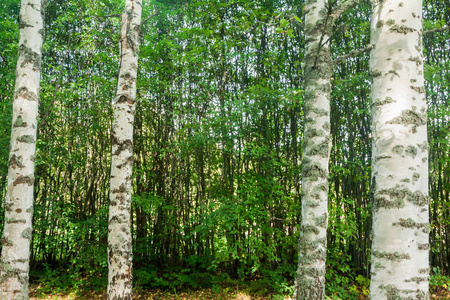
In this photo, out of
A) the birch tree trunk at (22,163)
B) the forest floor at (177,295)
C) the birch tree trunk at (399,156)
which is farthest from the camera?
the forest floor at (177,295)

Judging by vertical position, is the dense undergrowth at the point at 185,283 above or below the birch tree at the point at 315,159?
below

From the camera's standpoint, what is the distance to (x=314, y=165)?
7.89ft

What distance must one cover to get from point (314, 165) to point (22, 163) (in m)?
2.64

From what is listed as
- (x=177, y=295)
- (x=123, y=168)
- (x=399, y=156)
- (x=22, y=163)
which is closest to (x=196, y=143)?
(x=123, y=168)

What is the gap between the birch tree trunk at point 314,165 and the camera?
226 cm

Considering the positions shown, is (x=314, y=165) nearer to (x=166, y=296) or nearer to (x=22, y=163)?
(x=22, y=163)

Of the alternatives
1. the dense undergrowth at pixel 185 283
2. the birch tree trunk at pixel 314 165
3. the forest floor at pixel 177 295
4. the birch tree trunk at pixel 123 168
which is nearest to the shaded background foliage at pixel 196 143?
the dense undergrowth at pixel 185 283

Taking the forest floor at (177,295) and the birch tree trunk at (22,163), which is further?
the forest floor at (177,295)

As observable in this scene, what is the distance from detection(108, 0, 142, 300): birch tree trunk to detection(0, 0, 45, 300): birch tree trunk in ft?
2.36

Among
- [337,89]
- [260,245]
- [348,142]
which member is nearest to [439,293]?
[348,142]

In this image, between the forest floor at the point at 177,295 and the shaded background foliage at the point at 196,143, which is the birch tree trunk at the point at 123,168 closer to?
the shaded background foliage at the point at 196,143

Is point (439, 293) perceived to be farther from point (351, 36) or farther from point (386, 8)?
point (386, 8)

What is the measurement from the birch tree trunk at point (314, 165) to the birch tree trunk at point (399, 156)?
1019mm

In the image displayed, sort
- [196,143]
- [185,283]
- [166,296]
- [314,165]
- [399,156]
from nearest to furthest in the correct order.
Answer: [399,156]
[314,165]
[196,143]
[166,296]
[185,283]
